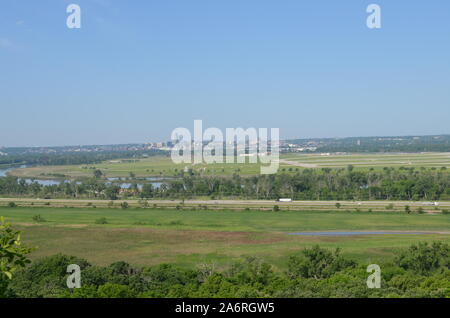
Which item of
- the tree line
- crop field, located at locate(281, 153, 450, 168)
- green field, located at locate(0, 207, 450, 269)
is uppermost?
crop field, located at locate(281, 153, 450, 168)

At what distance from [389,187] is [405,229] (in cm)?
1824

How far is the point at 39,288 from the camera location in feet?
48.8

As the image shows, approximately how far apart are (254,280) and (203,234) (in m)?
13.7

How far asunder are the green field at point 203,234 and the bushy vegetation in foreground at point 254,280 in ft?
10.8

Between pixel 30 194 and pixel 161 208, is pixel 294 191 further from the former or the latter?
pixel 30 194

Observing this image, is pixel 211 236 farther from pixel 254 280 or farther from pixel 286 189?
pixel 286 189

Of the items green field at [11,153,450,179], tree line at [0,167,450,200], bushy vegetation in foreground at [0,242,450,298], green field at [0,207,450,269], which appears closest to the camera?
bushy vegetation in foreground at [0,242,450,298]

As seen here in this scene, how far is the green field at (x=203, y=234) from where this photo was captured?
2402cm

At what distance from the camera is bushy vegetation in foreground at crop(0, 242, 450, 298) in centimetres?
1287

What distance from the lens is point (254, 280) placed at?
15.5 metres

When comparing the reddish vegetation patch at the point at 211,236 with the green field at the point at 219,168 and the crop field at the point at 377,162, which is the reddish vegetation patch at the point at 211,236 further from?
the crop field at the point at 377,162

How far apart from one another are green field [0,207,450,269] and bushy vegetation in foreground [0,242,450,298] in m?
3.29

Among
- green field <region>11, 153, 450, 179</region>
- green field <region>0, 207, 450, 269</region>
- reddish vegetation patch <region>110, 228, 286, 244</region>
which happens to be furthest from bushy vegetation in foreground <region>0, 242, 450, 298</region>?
green field <region>11, 153, 450, 179</region>

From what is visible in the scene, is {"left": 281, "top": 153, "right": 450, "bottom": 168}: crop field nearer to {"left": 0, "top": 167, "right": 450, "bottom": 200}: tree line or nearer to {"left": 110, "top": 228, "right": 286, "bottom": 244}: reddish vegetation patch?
{"left": 0, "top": 167, "right": 450, "bottom": 200}: tree line
